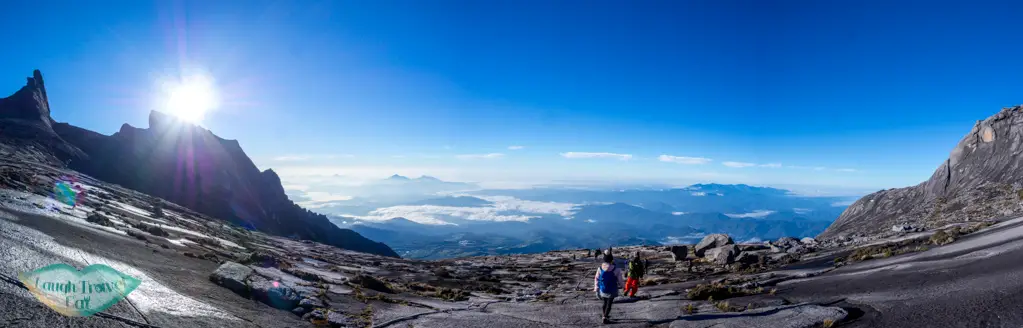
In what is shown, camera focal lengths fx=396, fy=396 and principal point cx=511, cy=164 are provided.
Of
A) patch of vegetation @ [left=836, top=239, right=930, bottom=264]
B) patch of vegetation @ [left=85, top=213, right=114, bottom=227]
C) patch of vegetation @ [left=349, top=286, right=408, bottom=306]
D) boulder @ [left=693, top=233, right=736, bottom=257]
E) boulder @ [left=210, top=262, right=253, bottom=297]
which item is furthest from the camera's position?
boulder @ [left=693, top=233, right=736, bottom=257]

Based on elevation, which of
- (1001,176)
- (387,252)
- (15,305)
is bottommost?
(387,252)

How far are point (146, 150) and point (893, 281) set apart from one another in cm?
15822

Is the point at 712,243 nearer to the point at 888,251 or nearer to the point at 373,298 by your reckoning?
the point at 888,251

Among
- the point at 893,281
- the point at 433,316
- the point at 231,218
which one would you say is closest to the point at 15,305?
the point at 433,316

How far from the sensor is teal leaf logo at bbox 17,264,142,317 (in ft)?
28.8

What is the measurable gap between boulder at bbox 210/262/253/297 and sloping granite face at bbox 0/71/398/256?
91770 millimetres

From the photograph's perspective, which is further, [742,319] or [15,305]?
[742,319]

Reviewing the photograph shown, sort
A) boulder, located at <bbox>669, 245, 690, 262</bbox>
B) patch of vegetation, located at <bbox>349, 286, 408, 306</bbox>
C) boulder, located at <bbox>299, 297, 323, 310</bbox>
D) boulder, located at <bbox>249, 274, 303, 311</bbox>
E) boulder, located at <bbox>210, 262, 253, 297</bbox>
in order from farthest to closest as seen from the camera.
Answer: boulder, located at <bbox>669, 245, 690, 262</bbox>, patch of vegetation, located at <bbox>349, 286, 408, 306</bbox>, boulder, located at <bbox>299, 297, 323, 310</bbox>, boulder, located at <bbox>210, 262, 253, 297</bbox>, boulder, located at <bbox>249, 274, 303, 311</bbox>

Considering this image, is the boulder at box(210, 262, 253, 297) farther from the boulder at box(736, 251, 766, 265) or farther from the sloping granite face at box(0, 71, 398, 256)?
the sloping granite face at box(0, 71, 398, 256)

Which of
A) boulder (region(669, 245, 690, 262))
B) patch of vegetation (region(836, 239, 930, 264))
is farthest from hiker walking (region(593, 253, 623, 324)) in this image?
boulder (region(669, 245, 690, 262))

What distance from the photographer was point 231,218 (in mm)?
110375

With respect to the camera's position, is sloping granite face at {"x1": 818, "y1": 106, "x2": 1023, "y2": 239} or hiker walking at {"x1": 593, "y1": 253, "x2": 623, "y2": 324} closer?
hiker walking at {"x1": 593, "y1": 253, "x2": 623, "y2": 324}

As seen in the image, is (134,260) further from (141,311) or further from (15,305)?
(15,305)

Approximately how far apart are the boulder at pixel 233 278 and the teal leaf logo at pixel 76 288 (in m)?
3.18
